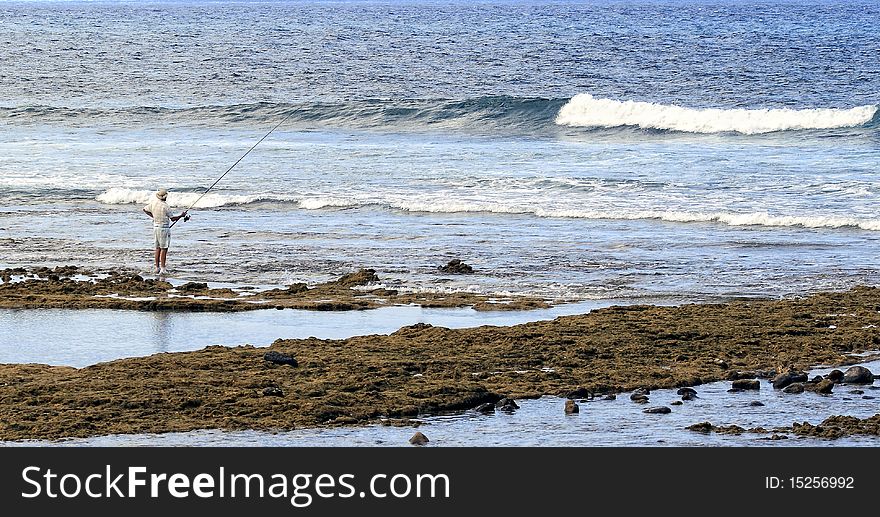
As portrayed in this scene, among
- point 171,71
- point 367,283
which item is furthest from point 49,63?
point 367,283

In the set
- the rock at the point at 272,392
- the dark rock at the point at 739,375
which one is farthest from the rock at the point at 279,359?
the dark rock at the point at 739,375

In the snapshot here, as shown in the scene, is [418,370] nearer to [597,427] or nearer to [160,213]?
[597,427]

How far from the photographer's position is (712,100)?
41344mm

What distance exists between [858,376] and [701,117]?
87.4 ft

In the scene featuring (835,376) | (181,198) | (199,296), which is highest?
(181,198)

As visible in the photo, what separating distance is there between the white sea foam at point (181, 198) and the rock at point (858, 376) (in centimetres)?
1376

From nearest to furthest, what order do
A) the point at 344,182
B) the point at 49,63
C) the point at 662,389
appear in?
the point at 662,389
the point at 344,182
the point at 49,63

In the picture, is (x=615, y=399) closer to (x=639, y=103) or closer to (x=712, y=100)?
(x=639, y=103)

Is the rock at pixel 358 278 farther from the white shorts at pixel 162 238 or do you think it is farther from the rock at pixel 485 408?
the rock at pixel 485 408

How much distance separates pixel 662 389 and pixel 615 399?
17.0 inches

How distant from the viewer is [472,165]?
26.4m

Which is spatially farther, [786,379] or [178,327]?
[178,327]

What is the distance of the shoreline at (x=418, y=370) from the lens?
8.50 meters

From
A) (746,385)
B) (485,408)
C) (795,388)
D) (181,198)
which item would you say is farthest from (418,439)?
(181,198)
